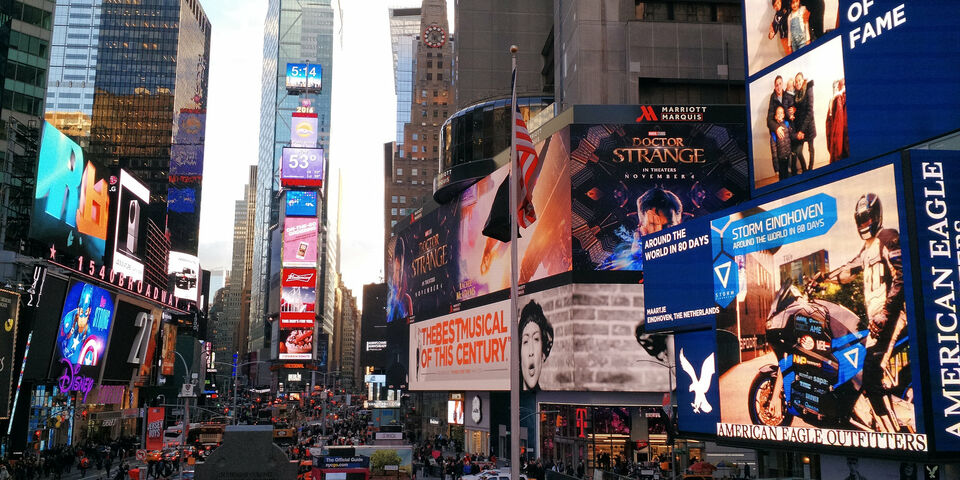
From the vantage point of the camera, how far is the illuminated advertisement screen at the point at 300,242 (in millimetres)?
160500

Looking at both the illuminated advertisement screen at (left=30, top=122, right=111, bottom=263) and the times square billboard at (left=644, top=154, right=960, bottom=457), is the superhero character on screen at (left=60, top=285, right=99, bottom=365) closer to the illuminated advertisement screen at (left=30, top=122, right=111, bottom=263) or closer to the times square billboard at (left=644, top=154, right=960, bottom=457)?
the illuminated advertisement screen at (left=30, top=122, right=111, bottom=263)

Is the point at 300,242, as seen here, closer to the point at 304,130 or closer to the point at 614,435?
the point at 304,130

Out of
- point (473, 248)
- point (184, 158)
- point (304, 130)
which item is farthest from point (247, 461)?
point (184, 158)

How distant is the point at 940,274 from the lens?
2197 centimetres

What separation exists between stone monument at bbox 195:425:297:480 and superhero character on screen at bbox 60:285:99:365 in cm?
4574

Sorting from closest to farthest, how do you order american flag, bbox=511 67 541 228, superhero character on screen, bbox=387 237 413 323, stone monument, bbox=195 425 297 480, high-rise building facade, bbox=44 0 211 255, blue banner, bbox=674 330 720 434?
stone monument, bbox=195 425 297 480 → american flag, bbox=511 67 541 228 → blue banner, bbox=674 330 720 434 → superhero character on screen, bbox=387 237 413 323 → high-rise building facade, bbox=44 0 211 255

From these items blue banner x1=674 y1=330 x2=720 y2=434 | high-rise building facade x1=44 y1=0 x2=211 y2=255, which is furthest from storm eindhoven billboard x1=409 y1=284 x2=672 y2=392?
high-rise building facade x1=44 y1=0 x2=211 y2=255

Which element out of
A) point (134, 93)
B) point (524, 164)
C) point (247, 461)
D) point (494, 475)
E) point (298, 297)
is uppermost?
point (134, 93)

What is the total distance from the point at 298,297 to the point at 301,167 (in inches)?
1003

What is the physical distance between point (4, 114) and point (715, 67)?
5468 cm

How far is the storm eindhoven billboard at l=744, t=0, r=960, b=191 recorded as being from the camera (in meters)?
23.8

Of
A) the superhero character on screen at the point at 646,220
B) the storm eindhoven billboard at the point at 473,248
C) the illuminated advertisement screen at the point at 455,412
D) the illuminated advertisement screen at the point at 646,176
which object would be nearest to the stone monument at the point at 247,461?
the storm eindhoven billboard at the point at 473,248

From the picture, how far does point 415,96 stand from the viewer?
653ft

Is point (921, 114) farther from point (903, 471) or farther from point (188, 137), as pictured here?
point (188, 137)
